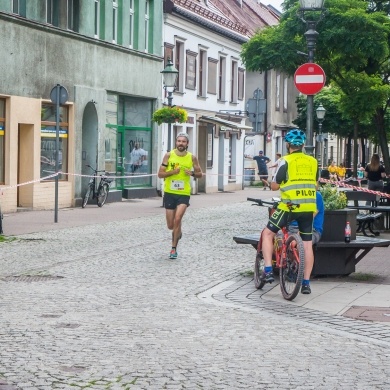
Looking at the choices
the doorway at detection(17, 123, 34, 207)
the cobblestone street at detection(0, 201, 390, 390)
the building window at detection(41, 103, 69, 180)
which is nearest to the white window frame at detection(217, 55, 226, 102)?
the building window at detection(41, 103, 69, 180)

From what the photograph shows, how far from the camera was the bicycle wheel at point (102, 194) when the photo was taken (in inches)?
1261

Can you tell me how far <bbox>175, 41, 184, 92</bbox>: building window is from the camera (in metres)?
41.9

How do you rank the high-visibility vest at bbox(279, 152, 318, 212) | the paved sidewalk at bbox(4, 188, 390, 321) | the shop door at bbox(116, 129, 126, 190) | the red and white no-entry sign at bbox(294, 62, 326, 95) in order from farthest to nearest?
the shop door at bbox(116, 129, 126, 190) < the red and white no-entry sign at bbox(294, 62, 326, 95) < the high-visibility vest at bbox(279, 152, 318, 212) < the paved sidewalk at bbox(4, 188, 390, 321)

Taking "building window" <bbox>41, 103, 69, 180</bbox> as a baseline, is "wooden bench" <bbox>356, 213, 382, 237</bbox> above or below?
below

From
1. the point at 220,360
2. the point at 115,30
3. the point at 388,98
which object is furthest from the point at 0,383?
the point at 115,30

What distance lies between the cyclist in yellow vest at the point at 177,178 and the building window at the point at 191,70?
1047 inches

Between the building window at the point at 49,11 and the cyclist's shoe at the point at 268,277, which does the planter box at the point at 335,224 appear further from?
the building window at the point at 49,11

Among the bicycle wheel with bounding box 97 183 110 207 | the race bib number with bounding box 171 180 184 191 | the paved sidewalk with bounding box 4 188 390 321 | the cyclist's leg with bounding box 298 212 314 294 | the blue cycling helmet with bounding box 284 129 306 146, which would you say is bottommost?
the paved sidewalk with bounding box 4 188 390 321

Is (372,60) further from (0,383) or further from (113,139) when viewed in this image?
(0,383)

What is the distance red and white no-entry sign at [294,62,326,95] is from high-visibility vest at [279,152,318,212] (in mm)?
5199

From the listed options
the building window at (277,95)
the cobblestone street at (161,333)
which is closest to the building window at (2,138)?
the cobblestone street at (161,333)

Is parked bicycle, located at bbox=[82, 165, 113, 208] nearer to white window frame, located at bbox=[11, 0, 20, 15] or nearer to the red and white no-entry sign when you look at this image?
white window frame, located at bbox=[11, 0, 20, 15]

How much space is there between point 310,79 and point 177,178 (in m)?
2.51

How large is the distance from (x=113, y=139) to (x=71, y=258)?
19.5m
